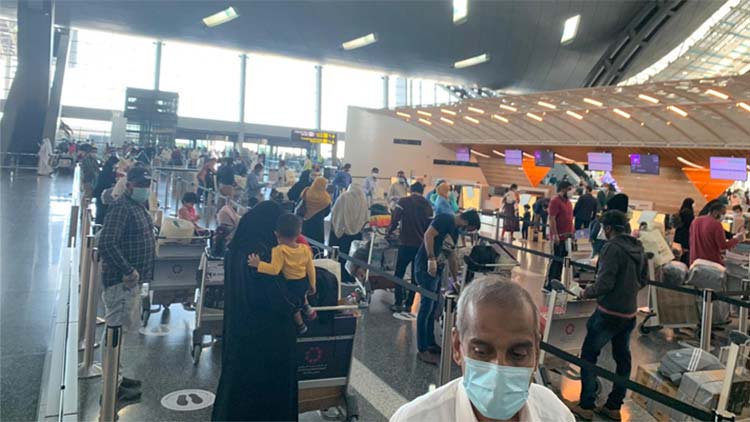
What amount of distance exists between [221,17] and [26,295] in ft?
67.1

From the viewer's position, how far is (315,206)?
7695 mm

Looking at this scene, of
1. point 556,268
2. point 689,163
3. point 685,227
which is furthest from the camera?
point 689,163

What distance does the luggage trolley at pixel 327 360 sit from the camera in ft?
11.4

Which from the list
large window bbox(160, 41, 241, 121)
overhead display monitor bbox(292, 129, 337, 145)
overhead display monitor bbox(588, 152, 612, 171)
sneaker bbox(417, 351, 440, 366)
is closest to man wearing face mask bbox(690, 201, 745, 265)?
sneaker bbox(417, 351, 440, 366)

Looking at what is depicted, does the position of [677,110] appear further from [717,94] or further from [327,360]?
[327,360]

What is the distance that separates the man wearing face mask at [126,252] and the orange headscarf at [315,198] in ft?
11.6

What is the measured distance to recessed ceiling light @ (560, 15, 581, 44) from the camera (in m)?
28.1

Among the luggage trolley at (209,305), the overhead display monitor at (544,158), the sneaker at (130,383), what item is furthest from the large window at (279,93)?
the sneaker at (130,383)

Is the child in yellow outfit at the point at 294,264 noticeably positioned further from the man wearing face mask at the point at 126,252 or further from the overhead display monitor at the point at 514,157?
the overhead display monitor at the point at 514,157

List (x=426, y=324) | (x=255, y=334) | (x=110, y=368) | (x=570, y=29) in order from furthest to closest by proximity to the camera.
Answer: (x=570, y=29) → (x=426, y=324) → (x=255, y=334) → (x=110, y=368)

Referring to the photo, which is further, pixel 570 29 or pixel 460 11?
pixel 570 29

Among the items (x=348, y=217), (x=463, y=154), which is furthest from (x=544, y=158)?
(x=348, y=217)

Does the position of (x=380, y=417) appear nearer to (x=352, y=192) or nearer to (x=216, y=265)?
(x=216, y=265)

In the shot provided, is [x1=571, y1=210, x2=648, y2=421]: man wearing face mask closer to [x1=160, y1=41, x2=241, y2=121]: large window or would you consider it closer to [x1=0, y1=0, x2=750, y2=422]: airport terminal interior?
[x1=0, y1=0, x2=750, y2=422]: airport terminal interior
